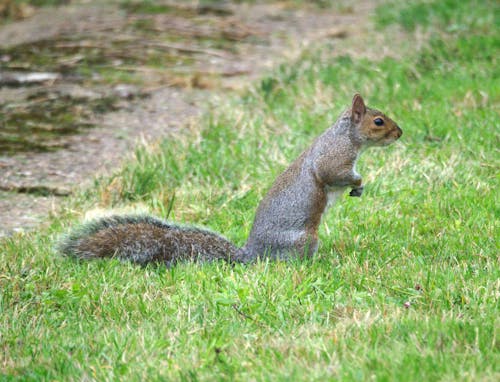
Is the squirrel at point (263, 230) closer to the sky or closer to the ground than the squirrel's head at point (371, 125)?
closer to the ground

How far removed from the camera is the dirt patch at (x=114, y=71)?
577 centimetres

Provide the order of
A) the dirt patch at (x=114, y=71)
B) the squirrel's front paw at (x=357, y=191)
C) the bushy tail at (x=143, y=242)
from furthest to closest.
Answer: the dirt patch at (x=114, y=71) → the squirrel's front paw at (x=357, y=191) → the bushy tail at (x=143, y=242)

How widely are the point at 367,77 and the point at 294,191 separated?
3.03 meters

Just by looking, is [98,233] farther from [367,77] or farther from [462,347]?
[367,77]

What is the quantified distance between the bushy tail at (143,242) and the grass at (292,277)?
8 centimetres

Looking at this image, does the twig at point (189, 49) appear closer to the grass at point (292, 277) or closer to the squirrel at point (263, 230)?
the grass at point (292, 277)

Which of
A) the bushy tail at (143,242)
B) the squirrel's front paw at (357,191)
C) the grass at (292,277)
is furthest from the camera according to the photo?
the squirrel's front paw at (357,191)

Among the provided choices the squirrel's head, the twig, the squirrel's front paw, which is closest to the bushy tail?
the squirrel's front paw

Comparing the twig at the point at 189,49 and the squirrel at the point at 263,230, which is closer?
the squirrel at the point at 263,230

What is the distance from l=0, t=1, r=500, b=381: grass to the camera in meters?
2.85

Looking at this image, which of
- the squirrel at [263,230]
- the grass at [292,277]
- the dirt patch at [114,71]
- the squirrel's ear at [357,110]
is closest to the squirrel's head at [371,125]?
the squirrel's ear at [357,110]

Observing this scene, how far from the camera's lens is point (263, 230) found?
158 inches

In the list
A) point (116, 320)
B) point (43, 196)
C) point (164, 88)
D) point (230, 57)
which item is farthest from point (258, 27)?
point (116, 320)

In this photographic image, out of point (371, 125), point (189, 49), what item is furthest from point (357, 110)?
point (189, 49)
